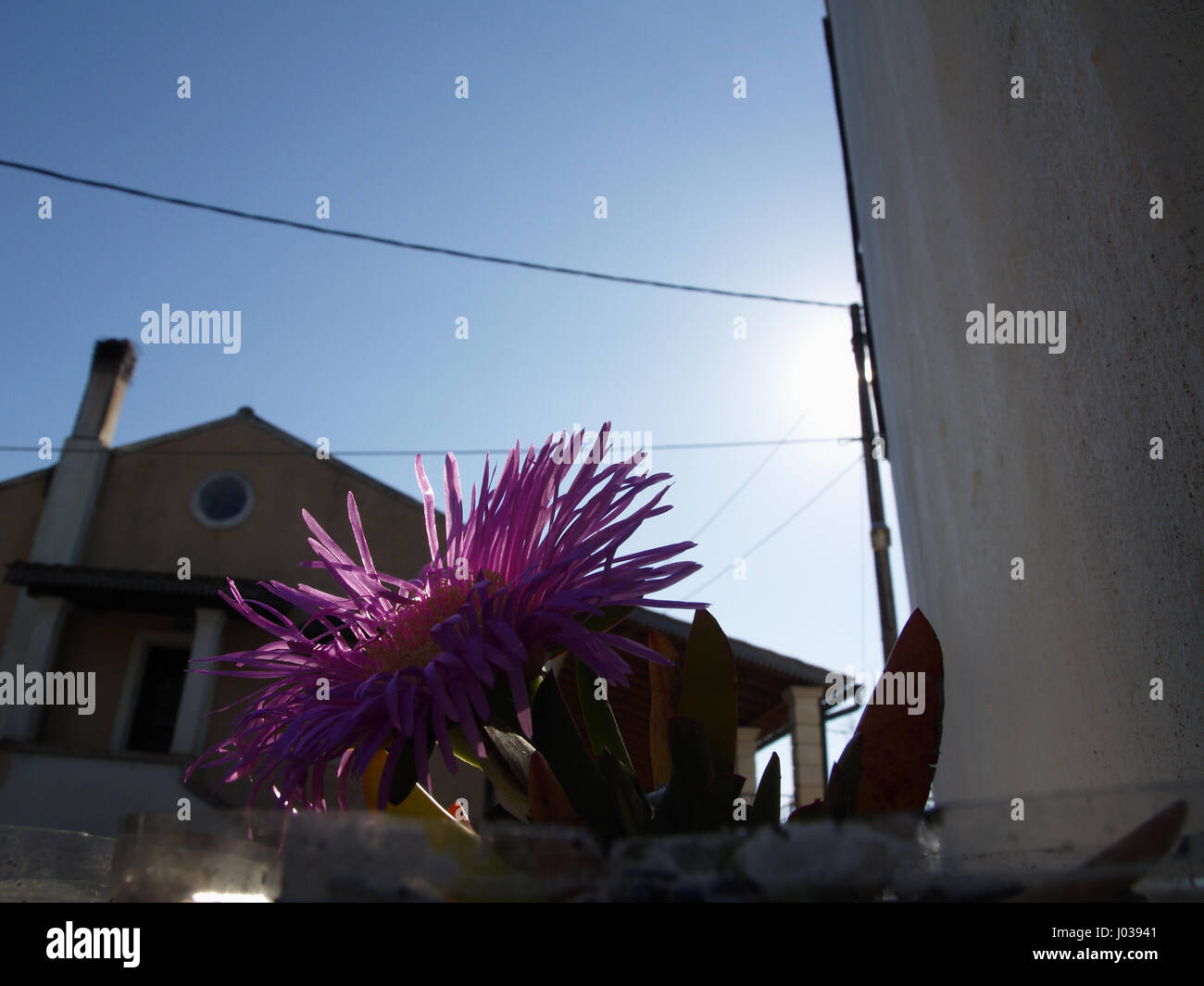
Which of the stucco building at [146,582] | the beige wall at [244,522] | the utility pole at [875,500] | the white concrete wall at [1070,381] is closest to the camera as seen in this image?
the white concrete wall at [1070,381]

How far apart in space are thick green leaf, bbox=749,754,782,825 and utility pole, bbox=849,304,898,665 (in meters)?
7.92

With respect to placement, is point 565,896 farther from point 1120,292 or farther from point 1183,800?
point 1120,292

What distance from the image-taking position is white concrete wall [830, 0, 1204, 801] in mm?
604

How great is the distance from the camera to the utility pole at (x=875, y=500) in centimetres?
856

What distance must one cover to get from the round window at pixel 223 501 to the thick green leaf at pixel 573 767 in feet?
41.4

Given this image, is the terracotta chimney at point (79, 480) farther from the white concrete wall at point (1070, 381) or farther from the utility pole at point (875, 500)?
the white concrete wall at point (1070, 381)

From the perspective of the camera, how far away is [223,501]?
12.4 metres

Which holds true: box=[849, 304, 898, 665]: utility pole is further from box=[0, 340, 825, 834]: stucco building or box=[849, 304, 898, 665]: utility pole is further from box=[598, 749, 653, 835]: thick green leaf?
box=[598, 749, 653, 835]: thick green leaf

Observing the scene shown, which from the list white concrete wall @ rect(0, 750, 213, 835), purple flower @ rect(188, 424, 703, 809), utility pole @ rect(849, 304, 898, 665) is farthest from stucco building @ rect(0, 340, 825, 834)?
purple flower @ rect(188, 424, 703, 809)

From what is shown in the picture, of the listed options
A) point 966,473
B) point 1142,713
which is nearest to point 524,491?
point 1142,713

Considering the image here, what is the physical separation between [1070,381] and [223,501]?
12780 millimetres

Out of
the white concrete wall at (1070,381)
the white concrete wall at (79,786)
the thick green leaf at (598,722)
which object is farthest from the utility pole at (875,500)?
the thick green leaf at (598,722)

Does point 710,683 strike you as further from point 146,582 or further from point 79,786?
point 146,582
